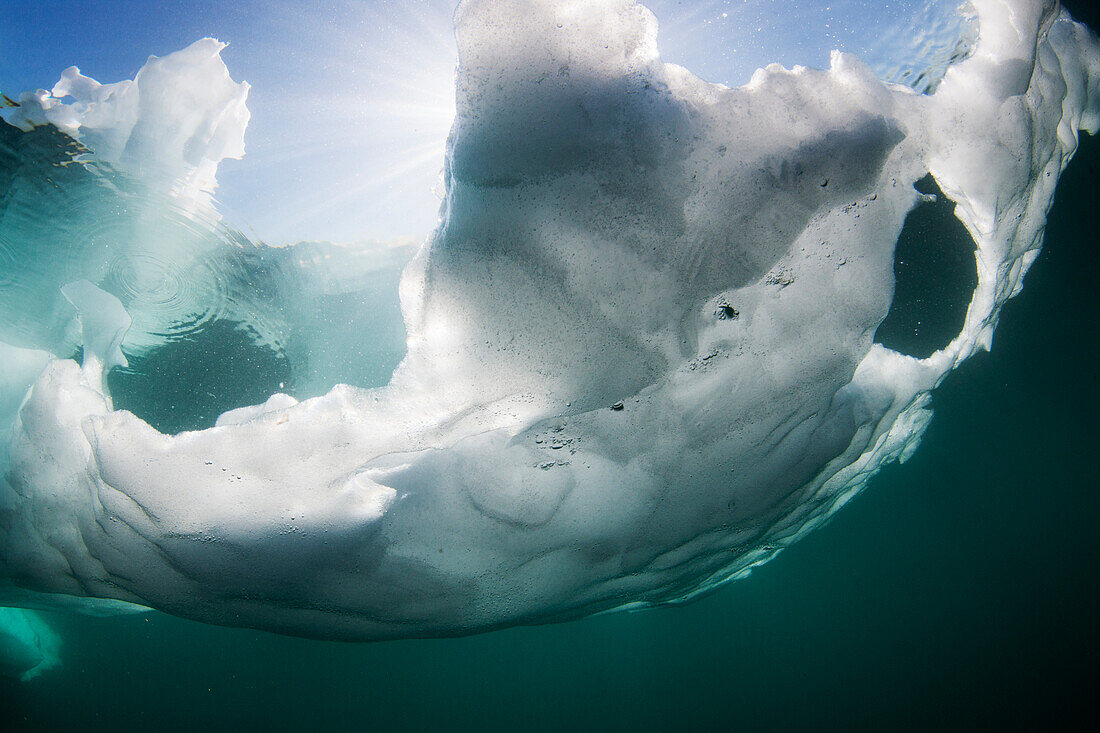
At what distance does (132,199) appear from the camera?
6.72 m

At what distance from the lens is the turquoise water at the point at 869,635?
54.4 feet

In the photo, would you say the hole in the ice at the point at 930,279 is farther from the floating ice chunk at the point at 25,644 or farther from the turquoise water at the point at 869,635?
the floating ice chunk at the point at 25,644

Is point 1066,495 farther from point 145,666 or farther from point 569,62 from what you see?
point 145,666

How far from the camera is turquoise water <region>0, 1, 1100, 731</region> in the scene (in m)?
16.6

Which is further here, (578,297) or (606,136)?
(578,297)

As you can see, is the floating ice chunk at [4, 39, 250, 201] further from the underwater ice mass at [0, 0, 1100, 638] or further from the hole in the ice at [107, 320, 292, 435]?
the hole in the ice at [107, 320, 292, 435]

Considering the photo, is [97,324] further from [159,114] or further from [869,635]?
[869,635]

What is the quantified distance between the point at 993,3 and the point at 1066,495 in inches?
1622

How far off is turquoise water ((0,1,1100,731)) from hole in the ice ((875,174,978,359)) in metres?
3.75

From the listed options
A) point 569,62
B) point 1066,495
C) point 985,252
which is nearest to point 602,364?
point 569,62

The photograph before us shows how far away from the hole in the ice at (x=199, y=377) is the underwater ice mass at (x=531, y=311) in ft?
2.61

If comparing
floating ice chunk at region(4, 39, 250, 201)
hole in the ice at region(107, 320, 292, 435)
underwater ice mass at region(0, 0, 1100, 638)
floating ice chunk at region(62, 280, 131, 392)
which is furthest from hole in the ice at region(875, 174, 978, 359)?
floating ice chunk at region(62, 280, 131, 392)

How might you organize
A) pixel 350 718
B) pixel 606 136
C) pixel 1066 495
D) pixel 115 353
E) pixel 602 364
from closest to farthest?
pixel 606 136, pixel 602 364, pixel 115 353, pixel 1066 495, pixel 350 718

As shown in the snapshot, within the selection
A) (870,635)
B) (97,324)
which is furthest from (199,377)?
(870,635)
